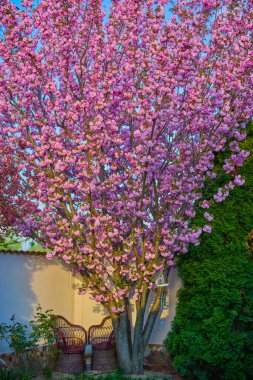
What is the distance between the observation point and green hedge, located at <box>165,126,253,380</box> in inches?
278

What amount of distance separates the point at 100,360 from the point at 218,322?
2298mm

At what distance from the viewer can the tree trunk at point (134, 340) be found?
804 centimetres

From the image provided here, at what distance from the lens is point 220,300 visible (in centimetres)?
743

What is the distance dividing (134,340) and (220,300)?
162cm

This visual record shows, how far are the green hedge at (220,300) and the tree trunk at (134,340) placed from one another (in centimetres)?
37

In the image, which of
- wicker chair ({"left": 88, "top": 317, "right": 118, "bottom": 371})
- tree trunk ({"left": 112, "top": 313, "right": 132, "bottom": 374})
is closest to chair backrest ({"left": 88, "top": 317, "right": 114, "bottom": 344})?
wicker chair ({"left": 88, "top": 317, "right": 118, "bottom": 371})

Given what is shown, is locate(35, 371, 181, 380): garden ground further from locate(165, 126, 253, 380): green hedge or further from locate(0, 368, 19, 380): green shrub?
locate(0, 368, 19, 380): green shrub

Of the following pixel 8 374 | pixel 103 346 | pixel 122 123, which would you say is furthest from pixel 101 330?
pixel 122 123

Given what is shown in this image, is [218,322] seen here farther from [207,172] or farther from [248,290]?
[207,172]

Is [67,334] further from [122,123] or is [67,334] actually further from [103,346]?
[122,123]

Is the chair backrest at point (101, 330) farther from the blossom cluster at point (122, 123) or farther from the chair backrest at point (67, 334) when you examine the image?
the blossom cluster at point (122, 123)

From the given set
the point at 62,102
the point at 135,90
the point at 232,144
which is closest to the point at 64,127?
the point at 62,102

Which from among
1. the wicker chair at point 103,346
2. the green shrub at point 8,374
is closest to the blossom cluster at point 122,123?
the wicker chair at point 103,346

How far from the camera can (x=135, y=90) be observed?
7707 millimetres
